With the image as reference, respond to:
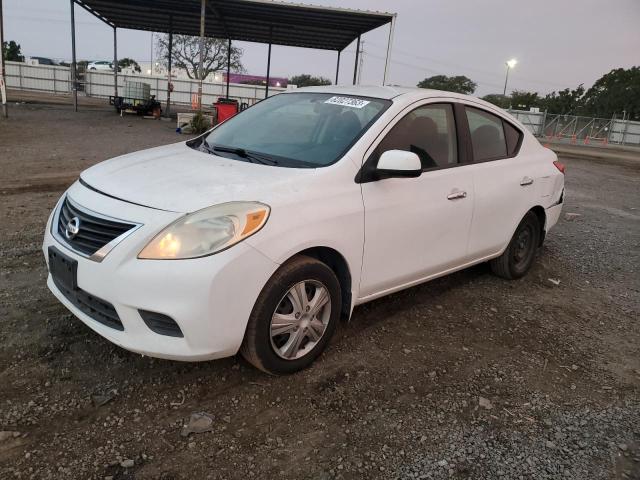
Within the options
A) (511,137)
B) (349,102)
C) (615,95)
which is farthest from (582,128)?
(349,102)

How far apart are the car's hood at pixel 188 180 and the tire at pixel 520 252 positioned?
2487 millimetres

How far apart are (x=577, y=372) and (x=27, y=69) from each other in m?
42.5

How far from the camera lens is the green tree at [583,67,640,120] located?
51.1 metres

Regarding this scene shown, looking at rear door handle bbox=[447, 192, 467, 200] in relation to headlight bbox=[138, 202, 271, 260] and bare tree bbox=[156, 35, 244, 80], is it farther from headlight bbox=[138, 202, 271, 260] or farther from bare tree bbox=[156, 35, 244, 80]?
bare tree bbox=[156, 35, 244, 80]

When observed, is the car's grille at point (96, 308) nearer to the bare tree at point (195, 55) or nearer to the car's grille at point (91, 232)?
the car's grille at point (91, 232)

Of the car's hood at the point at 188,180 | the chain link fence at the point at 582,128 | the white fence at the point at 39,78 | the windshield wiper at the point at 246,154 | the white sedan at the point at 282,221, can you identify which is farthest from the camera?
the white fence at the point at 39,78

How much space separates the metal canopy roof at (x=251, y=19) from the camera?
16.6m

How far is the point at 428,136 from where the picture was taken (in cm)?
370

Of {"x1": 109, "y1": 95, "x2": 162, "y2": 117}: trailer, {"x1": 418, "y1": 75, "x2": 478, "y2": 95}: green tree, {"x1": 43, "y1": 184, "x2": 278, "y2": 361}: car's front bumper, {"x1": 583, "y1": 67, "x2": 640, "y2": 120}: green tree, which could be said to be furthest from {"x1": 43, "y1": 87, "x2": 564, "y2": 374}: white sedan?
{"x1": 418, "y1": 75, "x2": 478, "y2": 95}: green tree

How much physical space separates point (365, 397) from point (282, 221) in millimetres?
1092

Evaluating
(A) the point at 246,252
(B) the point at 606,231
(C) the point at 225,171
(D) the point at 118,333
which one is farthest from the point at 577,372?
(B) the point at 606,231

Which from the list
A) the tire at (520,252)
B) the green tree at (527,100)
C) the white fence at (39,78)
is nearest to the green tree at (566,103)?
the green tree at (527,100)

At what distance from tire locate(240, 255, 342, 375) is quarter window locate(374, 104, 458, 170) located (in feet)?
3.00

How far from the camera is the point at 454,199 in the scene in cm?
371
